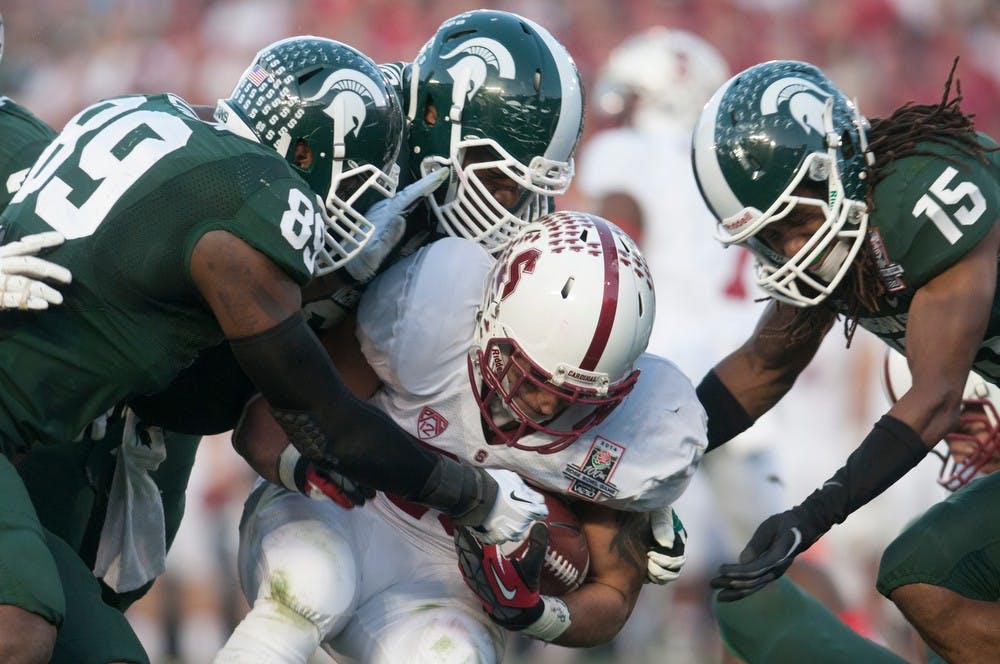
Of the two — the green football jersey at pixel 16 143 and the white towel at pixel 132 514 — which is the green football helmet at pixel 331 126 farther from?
the white towel at pixel 132 514

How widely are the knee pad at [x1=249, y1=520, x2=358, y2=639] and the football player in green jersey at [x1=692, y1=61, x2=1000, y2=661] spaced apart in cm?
86

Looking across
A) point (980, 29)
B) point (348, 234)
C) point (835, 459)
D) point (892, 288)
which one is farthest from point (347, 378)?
point (980, 29)

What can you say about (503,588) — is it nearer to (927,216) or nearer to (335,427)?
(335,427)

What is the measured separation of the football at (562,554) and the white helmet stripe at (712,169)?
2.77ft

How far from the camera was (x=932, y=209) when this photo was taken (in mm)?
3426

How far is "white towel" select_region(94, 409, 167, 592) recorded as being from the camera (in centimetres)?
368

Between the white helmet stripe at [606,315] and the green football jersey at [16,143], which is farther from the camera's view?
the green football jersey at [16,143]

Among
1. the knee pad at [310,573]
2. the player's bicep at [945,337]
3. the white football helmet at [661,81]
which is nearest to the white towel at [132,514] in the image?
the knee pad at [310,573]

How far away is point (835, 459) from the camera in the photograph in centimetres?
754

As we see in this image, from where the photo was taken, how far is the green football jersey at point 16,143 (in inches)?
147

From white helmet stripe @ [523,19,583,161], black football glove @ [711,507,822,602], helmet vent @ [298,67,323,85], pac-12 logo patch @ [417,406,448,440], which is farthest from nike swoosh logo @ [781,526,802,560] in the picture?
helmet vent @ [298,67,323,85]

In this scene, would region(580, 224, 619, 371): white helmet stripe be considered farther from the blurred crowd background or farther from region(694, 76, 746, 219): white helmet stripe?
the blurred crowd background

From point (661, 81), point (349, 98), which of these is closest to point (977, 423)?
point (349, 98)

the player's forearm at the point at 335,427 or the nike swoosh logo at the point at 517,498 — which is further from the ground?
the player's forearm at the point at 335,427
